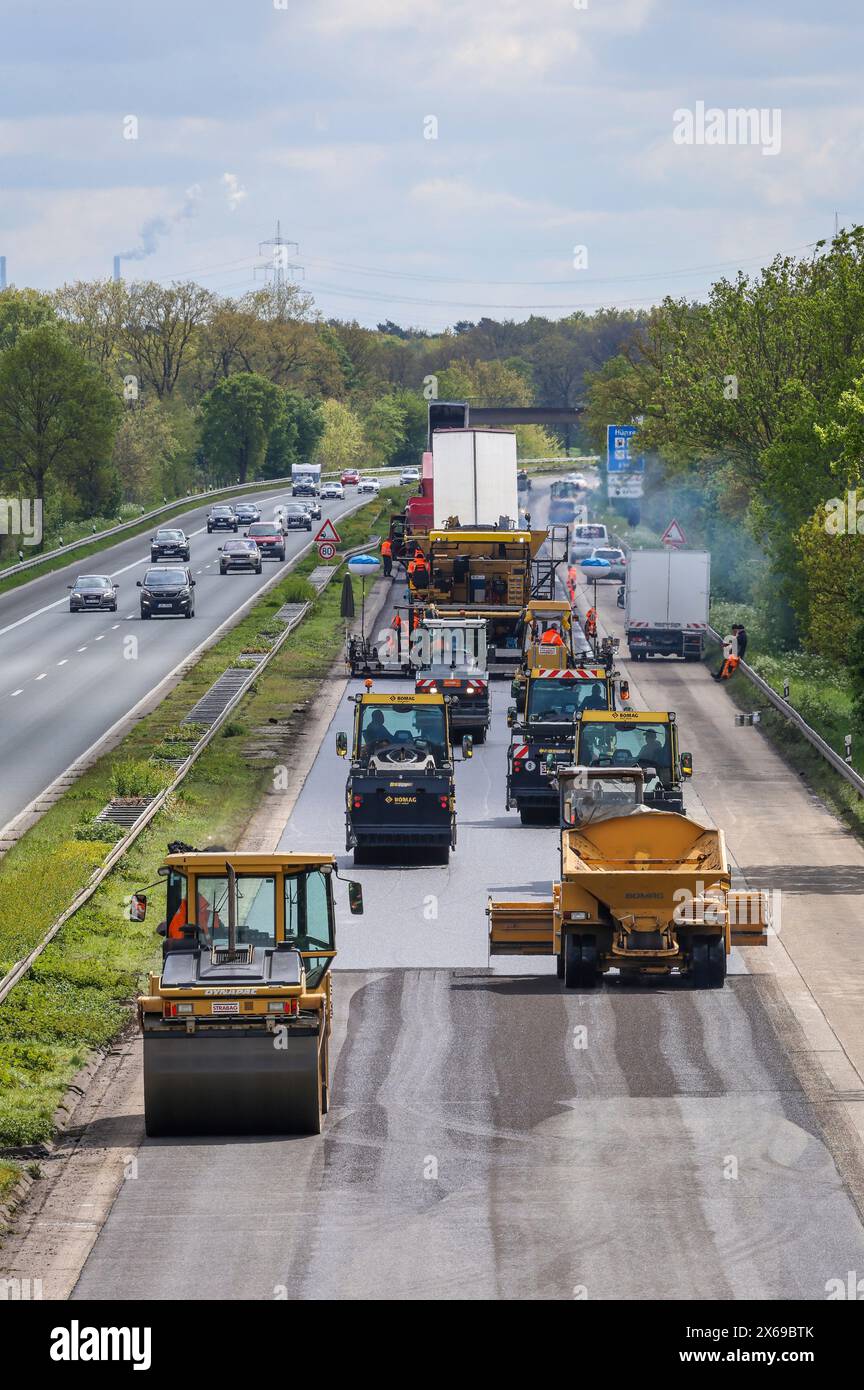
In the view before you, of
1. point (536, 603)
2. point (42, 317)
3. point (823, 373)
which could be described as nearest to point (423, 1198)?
point (536, 603)

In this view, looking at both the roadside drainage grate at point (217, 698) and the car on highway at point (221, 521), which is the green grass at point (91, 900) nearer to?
the roadside drainage grate at point (217, 698)

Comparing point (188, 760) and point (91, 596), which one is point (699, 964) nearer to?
point (188, 760)

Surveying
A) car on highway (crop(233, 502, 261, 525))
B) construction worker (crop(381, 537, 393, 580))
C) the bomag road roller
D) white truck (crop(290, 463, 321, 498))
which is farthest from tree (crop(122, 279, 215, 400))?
the bomag road roller

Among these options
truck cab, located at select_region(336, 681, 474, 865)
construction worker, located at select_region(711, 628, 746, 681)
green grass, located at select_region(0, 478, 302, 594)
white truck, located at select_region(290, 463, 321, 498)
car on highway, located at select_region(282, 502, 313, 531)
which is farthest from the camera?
white truck, located at select_region(290, 463, 321, 498)

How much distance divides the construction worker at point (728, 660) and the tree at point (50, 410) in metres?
65.2

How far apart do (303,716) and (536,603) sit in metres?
9.09

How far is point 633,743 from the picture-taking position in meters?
33.6

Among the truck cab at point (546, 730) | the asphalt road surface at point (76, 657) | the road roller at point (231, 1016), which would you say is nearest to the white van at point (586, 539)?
the asphalt road surface at point (76, 657)

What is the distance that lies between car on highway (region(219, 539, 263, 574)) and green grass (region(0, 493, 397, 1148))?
32681 millimetres

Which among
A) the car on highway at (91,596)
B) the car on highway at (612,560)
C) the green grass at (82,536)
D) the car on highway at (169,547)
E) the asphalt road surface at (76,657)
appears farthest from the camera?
the car on highway at (169,547)

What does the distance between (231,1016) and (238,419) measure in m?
150

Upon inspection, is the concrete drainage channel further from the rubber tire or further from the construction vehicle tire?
the rubber tire

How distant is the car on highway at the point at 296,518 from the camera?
11031 cm

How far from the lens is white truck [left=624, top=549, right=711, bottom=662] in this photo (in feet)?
209
